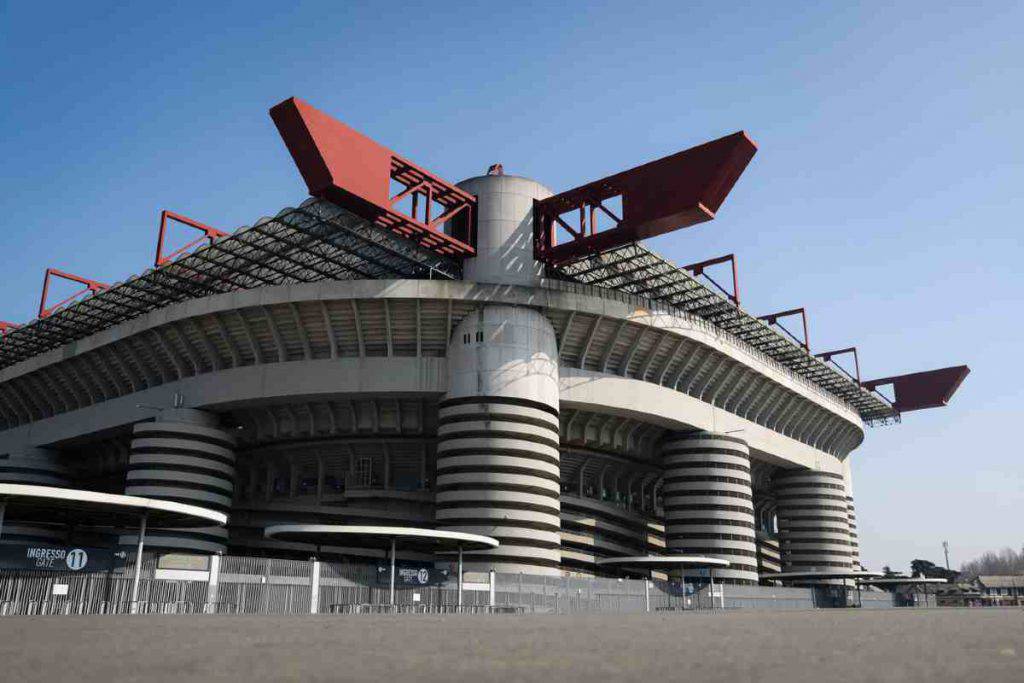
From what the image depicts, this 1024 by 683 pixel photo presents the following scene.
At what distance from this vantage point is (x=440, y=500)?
49.9m

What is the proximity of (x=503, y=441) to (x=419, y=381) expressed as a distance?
261 inches

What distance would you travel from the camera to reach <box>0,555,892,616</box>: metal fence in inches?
1089

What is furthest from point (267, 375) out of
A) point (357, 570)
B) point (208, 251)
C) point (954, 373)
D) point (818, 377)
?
point (954, 373)

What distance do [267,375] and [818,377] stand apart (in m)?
51.5

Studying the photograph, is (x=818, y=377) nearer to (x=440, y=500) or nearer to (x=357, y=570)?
(x=440, y=500)

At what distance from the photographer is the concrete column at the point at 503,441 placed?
48.7 m

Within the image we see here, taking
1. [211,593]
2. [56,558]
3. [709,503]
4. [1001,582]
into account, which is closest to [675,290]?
[709,503]

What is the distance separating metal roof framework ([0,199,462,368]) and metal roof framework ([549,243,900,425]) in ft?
29.0

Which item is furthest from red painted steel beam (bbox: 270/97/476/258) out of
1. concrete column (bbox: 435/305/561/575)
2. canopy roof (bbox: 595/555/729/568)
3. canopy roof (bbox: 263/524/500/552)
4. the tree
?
the tree

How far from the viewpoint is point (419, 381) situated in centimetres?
5228

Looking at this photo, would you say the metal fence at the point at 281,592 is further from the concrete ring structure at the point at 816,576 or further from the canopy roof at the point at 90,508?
the concrete ring structure at the point at 816,576

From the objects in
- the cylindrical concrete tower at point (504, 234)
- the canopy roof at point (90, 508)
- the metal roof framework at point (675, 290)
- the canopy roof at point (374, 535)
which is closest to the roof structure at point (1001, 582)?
the metal roof framework at point (675, 290)

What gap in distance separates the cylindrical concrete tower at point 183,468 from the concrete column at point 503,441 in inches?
612

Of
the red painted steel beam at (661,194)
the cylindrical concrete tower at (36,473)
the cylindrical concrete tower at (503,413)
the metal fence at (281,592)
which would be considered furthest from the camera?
the cylindrical concrete tower at (36,473)
